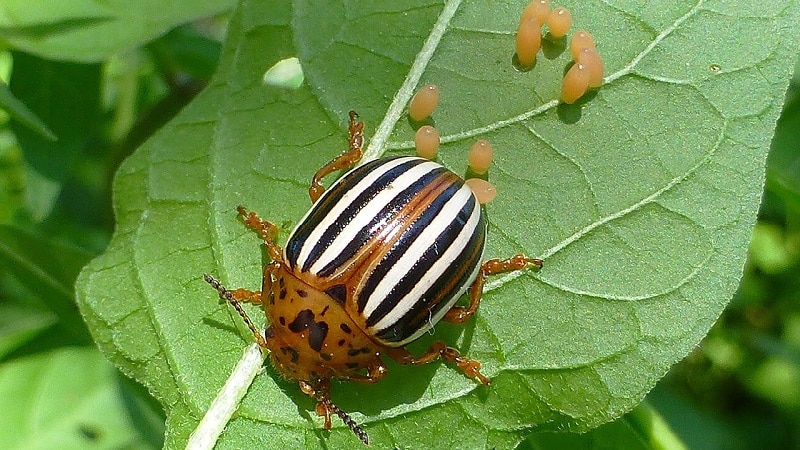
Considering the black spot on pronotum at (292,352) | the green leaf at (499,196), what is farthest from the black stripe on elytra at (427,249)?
the black spot on pronotum at (292,352)

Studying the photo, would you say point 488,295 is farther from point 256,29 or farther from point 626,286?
point 256,29

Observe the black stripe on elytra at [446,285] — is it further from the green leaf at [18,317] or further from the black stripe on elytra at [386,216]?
the green leaf at [18,317]

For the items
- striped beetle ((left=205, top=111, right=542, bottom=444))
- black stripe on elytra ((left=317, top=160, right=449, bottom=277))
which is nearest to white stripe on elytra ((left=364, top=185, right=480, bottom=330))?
striped beetle ((left=205, top=111, right=542, bottom=444))

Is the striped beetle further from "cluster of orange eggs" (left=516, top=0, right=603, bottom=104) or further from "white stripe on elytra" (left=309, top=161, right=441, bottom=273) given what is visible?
"cluster of orange eggs" (left=516, top=0, right=603, bottom=104)

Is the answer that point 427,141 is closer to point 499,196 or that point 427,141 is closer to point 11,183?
point 499,196

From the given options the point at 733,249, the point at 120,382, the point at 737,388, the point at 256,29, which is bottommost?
the point at 737,388

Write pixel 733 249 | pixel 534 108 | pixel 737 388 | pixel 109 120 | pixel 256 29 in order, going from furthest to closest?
pixel 737 388
pixel 109 120
pixel 256 29
pixel 534 108
pixel 733 249

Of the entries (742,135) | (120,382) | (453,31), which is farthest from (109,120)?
(742,135)
